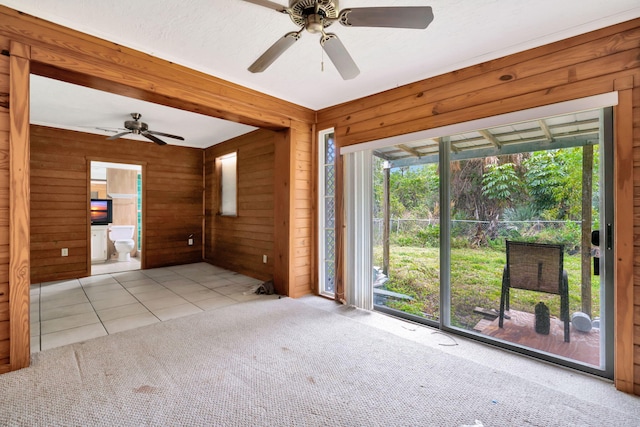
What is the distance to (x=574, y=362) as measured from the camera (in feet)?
6.95

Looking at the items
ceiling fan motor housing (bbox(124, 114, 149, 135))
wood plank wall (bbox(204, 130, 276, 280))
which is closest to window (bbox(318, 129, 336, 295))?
wood plank wall (bbox(204, 130, 276, 280))

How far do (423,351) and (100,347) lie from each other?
2.59 meters

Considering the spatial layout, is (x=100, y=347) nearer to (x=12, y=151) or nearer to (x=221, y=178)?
(x=12, y=151)

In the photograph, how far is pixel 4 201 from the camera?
1942 mm

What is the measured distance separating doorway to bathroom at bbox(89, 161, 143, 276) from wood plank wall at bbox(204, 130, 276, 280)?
1703 millimetres

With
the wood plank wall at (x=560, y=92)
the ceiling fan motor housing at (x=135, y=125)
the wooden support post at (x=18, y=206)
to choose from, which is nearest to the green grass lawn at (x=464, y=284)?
the wood plank wall at (x=560, y=92)

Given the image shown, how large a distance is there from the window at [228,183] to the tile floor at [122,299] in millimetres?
1175

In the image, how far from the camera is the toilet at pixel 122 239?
627 centimetres

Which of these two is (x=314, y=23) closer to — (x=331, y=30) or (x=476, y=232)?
(x=331, y=30)

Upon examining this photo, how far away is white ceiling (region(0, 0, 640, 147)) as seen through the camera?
1.88 meters

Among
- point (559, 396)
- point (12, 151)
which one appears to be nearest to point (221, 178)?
point (12, 151)

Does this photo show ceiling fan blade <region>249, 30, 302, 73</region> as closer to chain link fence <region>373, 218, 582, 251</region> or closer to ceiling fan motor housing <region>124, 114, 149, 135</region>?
chain link fence <region>373, 218, 582, 251</region>

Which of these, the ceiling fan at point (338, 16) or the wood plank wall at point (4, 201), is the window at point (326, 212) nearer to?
the ceiling fan at point (338, 16)

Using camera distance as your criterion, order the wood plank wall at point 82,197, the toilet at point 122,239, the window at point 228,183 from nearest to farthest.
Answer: the wood plank wall at point 82,197
the window at point 228,183
the toilet at point 122,239
